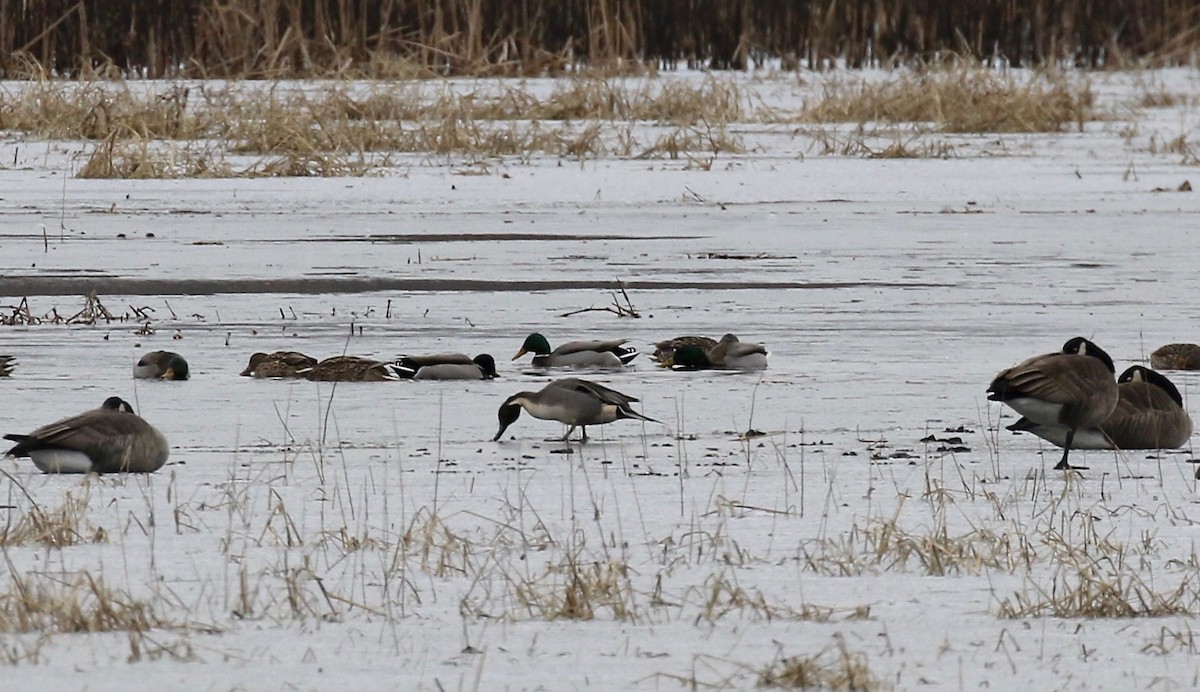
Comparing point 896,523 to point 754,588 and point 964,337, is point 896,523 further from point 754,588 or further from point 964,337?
point 964,337

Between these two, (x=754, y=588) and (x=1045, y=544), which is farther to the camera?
(x=1045, y=544)

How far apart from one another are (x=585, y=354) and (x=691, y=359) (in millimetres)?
479

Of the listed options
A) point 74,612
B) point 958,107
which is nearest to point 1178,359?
point 74,612

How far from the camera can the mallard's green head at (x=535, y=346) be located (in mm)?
9227

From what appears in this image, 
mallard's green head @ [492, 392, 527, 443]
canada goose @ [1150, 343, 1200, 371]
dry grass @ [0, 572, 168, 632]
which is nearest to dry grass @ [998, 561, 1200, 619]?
dry grass @ [0, 572, 168, 632]

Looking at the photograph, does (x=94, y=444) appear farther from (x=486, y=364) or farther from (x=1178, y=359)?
(x=1178, y=359)

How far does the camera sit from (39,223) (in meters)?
14.8

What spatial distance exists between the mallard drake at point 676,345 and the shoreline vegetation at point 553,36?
12850 mm

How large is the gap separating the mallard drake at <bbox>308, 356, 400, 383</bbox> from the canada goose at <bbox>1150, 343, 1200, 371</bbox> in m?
3.22

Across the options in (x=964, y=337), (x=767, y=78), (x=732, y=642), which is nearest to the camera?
(x=732, y=642)

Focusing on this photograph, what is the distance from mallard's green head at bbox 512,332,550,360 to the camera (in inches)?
363

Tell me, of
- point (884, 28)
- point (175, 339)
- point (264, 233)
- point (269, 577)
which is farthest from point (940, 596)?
point (884, 28)

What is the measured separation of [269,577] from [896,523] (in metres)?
1.71

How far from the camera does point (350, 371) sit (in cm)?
860
